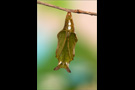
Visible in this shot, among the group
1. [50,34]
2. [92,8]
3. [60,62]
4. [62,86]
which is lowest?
[62,86]
